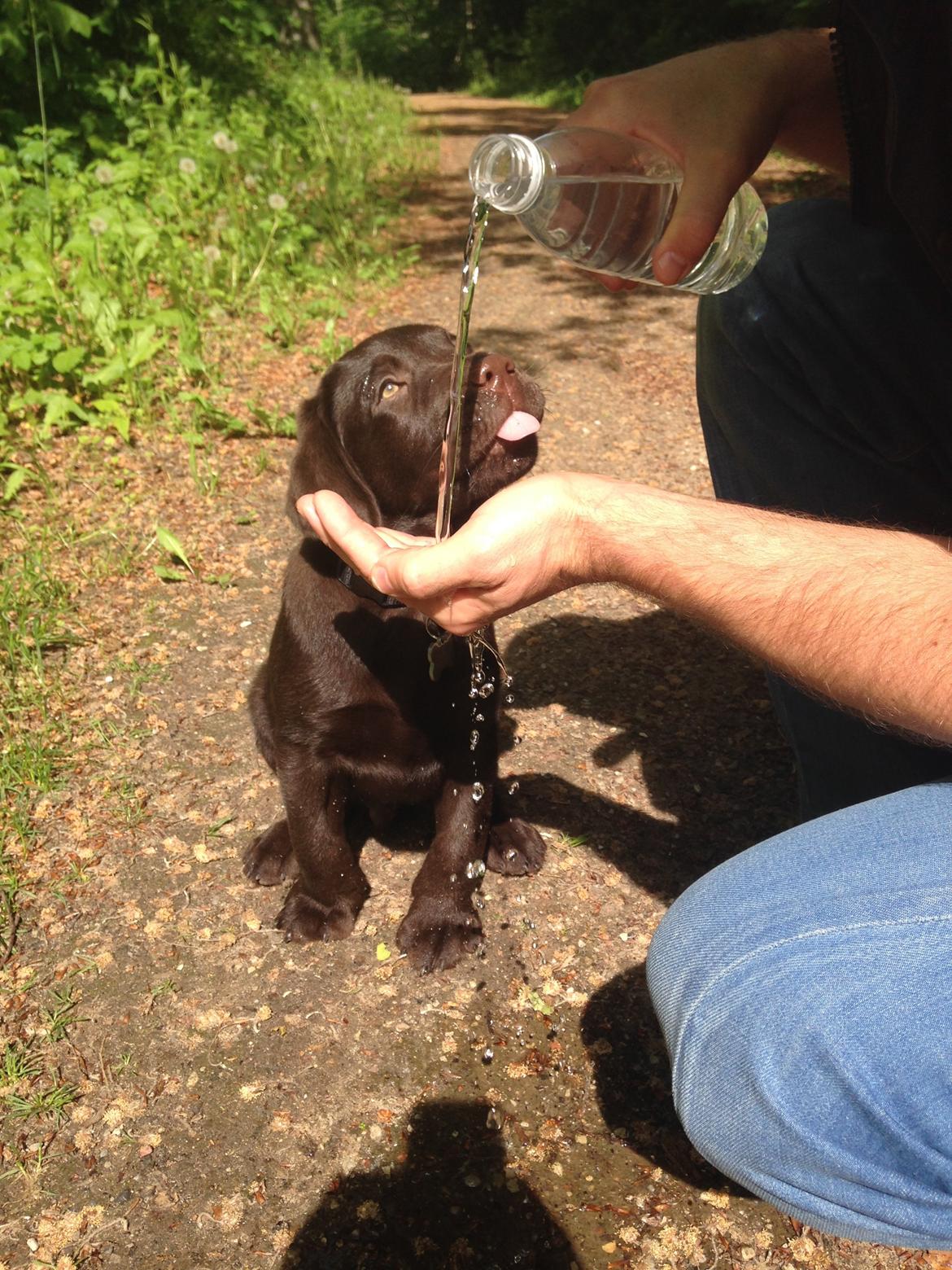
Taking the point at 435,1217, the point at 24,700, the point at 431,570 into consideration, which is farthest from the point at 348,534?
the point at 24,700

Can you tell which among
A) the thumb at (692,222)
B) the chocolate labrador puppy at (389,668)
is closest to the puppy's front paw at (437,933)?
the chocolate labrador puppy at (389,668)

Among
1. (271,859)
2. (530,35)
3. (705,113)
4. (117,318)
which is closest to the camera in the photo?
(705,113)

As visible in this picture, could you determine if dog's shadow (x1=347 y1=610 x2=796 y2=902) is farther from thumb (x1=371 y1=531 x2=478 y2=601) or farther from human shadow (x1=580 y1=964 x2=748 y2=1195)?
thumb (x1=371 y1=531 x2=478 y2=601)

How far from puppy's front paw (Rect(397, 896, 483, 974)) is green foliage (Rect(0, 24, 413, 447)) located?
2314 mm

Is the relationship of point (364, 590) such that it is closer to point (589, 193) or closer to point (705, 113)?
point (589, 193)

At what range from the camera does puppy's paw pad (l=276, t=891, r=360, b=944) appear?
7.30 ft

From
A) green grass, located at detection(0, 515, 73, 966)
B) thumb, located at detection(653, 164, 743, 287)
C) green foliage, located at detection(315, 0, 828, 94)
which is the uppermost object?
green foliage, located at detection(315, 0, 828, 94)

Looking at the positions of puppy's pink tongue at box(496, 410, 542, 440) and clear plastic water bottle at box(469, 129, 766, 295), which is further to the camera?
puppy's pink tongue at box(496, 410, 542, 440)

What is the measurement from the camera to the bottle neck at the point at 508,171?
4.88ft

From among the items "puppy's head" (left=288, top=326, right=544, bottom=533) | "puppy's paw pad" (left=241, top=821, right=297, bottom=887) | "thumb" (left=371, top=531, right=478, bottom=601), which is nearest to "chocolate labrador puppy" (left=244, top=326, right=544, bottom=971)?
"puppy's head" (left=288, top=326, right=544, bottom=533)

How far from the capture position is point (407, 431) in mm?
2180

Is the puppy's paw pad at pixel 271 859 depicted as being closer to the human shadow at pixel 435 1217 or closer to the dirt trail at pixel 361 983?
the dirt trail at pixel 361 983

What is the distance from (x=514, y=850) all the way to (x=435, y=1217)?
88 centimetres

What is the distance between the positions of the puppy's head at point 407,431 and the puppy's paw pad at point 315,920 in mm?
864
